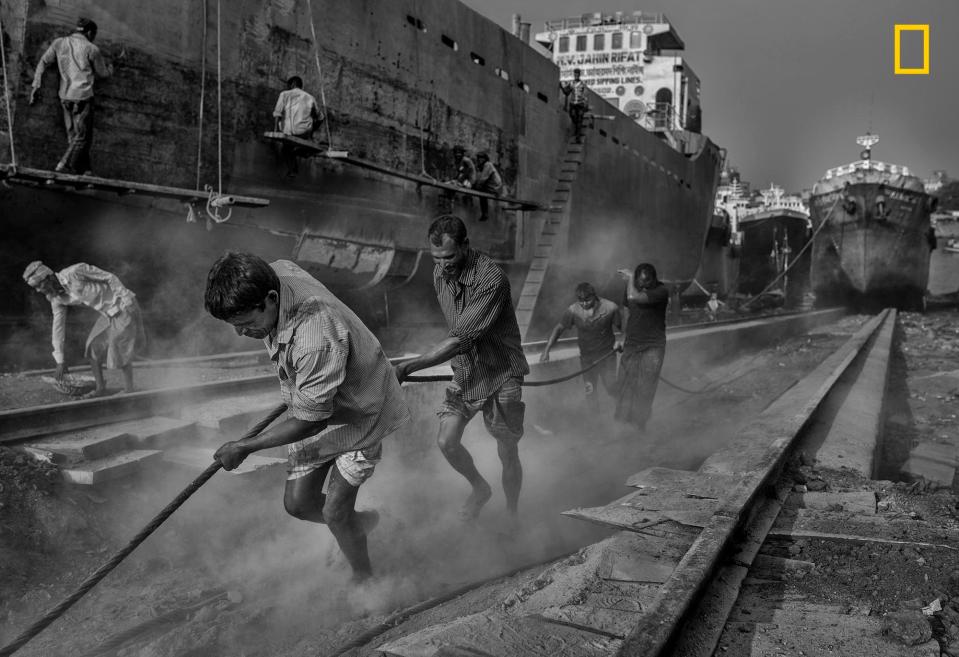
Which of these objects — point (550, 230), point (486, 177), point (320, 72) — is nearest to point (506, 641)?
point (320, 72)

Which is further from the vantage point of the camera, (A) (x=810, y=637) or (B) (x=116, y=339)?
(B) (x=116, y=339)

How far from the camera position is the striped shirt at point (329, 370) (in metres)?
2.84

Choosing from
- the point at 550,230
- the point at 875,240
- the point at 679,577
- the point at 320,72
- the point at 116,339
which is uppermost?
the point at 320,72

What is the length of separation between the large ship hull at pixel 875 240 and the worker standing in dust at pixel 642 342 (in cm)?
2700

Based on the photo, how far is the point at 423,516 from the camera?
5.55 m

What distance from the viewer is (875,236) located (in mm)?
30344

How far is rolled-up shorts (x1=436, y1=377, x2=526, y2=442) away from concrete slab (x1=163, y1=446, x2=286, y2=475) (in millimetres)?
1507

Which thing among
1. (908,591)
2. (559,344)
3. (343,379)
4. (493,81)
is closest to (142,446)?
(343,379)

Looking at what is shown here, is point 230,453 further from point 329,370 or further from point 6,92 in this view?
point 6,92

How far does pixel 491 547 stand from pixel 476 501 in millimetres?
334

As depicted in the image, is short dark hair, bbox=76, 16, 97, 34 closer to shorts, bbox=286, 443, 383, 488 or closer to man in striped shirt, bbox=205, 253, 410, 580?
man in striped shirt, bbox=205, 253, 410, 580

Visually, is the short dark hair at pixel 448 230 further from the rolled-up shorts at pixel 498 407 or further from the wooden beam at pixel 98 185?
the wooden beam at pixel 98 185

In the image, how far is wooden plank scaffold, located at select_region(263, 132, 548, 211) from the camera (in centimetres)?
1044

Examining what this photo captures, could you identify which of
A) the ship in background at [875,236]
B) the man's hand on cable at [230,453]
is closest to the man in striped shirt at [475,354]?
the man's hand on cable at [230,453]
